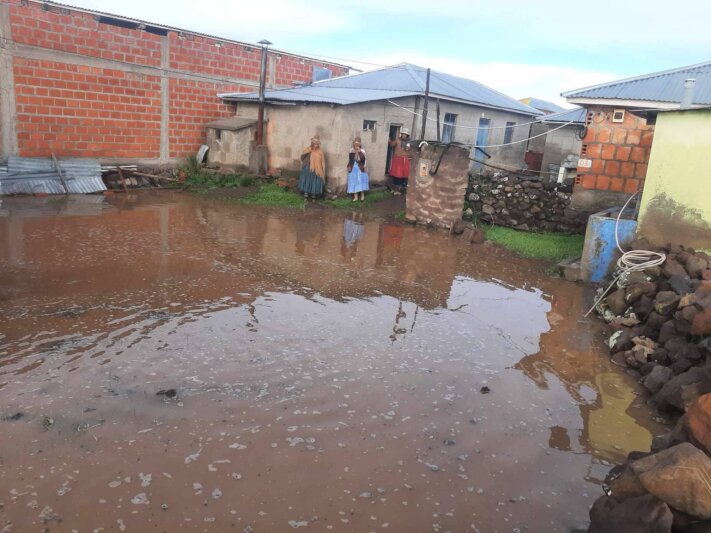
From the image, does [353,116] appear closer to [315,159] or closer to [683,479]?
[315,159]

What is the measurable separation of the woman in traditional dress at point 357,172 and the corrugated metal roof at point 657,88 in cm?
523

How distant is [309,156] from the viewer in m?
14.1

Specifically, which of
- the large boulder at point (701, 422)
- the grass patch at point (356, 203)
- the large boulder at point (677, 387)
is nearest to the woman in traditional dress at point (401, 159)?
the grass patch at point (356, 203)

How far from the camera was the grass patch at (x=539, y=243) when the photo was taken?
1024 cm

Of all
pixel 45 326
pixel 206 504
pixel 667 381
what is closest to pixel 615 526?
pixel 206 504

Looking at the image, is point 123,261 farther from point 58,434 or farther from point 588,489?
point 588,489

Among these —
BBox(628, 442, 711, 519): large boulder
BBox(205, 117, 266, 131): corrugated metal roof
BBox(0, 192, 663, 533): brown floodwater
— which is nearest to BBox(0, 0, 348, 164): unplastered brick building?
BBox(205, 117, 266, 131): corrugated metal roof

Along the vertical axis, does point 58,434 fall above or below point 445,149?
below

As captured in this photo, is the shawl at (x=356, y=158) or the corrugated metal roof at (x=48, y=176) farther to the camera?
the shawl at (x=356, y=158)

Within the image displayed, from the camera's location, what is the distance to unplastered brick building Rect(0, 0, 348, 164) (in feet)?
41.3

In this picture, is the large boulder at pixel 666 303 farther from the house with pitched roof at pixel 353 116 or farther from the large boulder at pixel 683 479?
the house with pitched roof at pixel 353 116

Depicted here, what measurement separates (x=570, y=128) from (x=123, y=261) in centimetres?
1543

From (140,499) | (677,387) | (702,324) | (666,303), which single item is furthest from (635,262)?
(140,499)

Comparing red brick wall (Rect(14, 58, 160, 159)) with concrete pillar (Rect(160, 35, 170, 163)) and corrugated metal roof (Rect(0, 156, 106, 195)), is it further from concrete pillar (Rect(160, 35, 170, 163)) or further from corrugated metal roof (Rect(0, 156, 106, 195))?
corrugated metal roof (Rect(0, 156, 106, 195))
